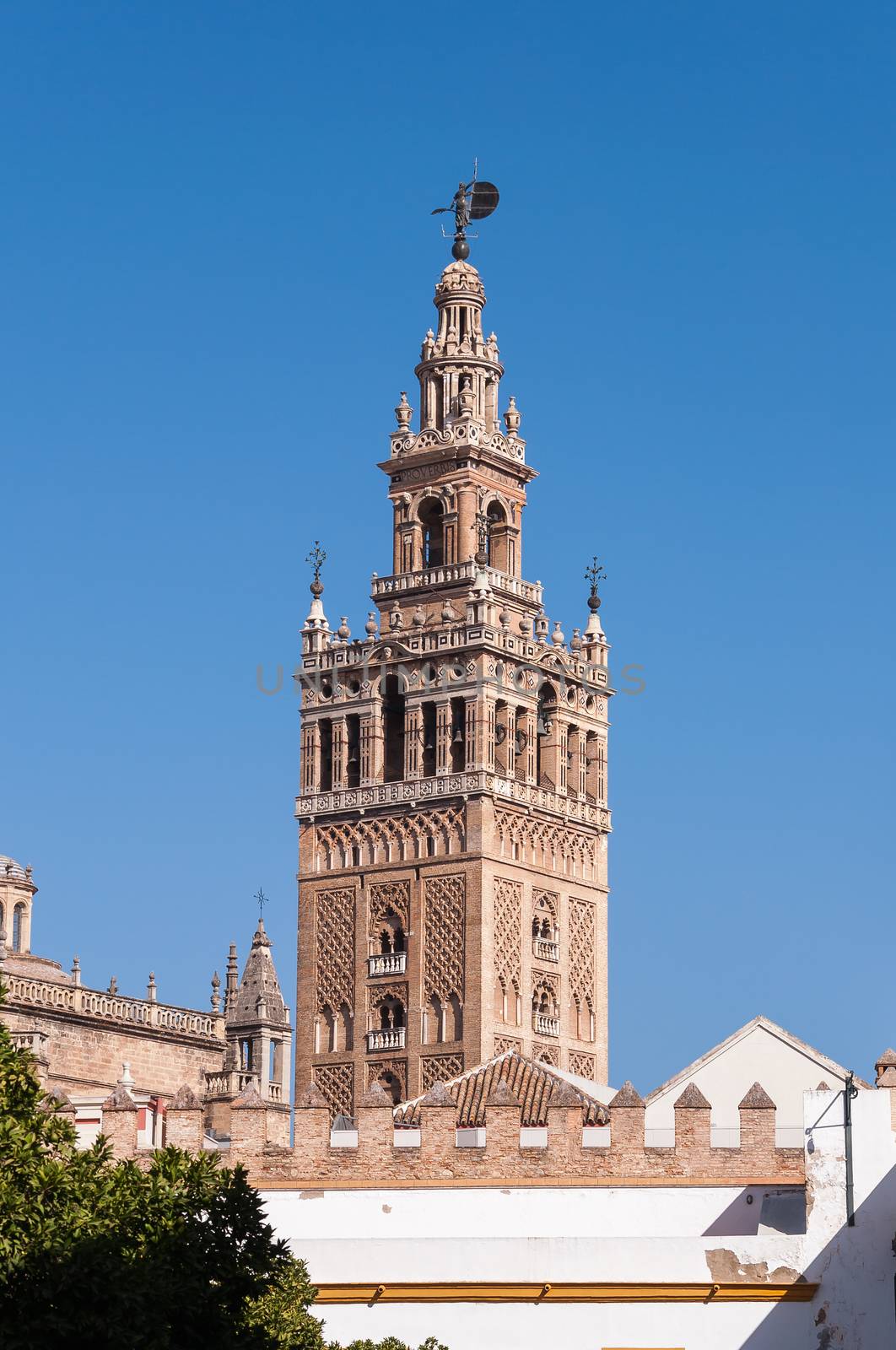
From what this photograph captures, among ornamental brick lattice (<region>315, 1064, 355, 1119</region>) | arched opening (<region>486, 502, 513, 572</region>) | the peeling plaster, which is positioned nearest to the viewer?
the peeling plaster

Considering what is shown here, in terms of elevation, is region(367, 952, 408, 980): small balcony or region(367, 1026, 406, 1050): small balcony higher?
region(367, 952, 408, 980): small balcony

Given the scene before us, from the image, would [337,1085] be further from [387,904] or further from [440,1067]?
[387,904]

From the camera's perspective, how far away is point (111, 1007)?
212 feet

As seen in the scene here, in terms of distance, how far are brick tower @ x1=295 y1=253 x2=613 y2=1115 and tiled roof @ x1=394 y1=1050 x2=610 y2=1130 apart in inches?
253

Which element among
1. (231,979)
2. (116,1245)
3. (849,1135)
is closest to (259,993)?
(231,979)

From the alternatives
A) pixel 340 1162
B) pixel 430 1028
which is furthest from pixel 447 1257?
pixel 430 1028

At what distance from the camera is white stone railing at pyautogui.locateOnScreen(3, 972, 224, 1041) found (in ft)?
204

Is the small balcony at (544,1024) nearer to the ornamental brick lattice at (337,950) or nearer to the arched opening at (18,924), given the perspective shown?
the ornamental brick lattice at (337,950)

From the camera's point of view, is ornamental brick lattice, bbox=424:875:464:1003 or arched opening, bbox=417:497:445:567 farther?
arched opening, bbox=417:497:445:567

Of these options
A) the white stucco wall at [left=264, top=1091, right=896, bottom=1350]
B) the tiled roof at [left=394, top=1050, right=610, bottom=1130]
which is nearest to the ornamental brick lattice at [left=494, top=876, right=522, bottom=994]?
the tiled roof at [left=394, top=1050, right=610, bottom=1130]

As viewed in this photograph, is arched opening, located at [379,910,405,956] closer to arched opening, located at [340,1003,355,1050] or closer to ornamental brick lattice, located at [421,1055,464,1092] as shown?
arched opening, located at [340,1003,355,1050]

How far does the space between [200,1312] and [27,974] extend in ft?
104

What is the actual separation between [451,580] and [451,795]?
552 cm

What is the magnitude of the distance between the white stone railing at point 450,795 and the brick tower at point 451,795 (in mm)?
45
